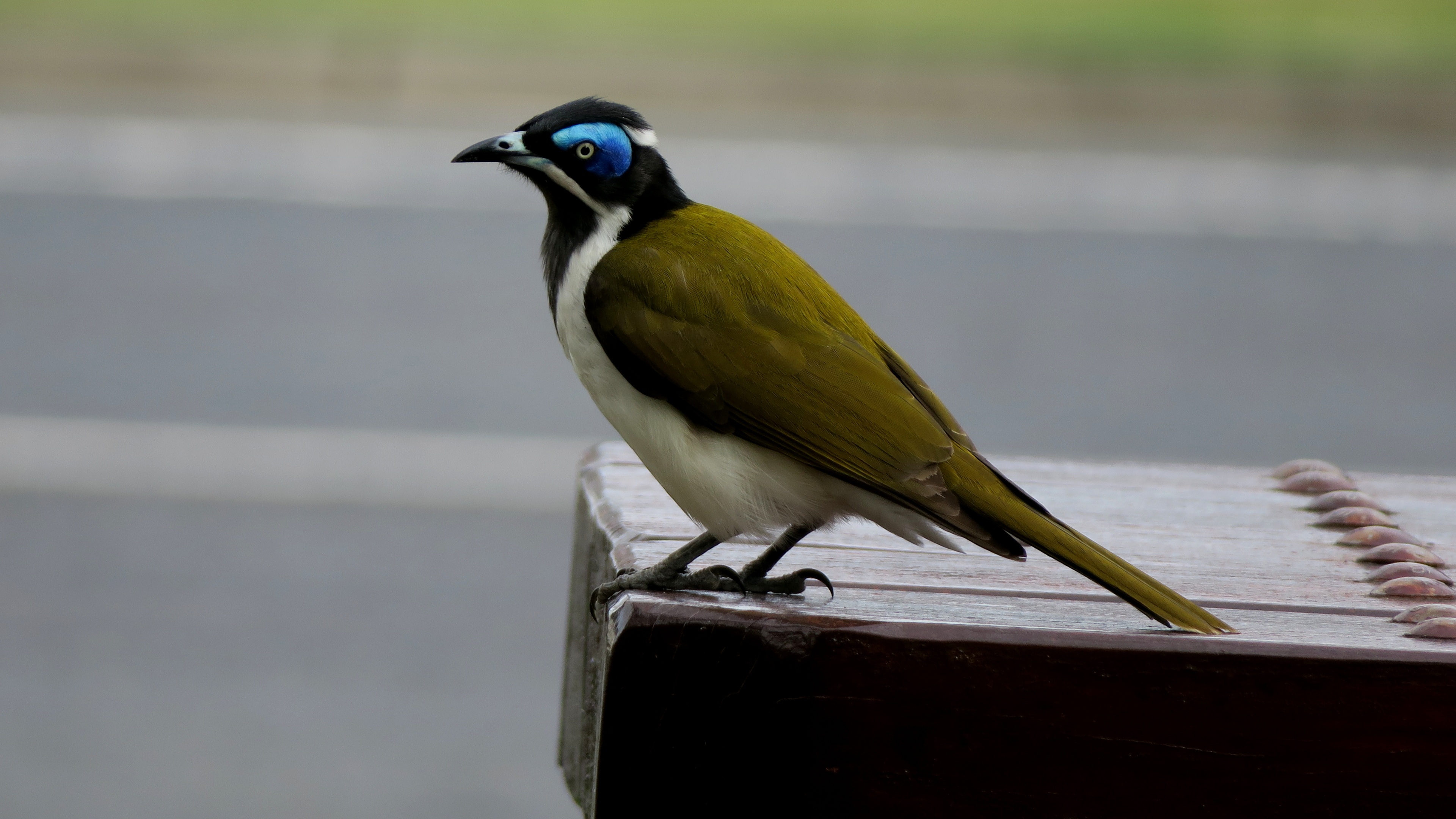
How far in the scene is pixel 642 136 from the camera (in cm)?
292

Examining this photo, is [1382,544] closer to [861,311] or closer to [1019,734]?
[1019,734]

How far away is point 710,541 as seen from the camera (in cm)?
261

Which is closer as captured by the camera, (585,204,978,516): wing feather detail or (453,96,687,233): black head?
(585,204,978,516): wing feather detail

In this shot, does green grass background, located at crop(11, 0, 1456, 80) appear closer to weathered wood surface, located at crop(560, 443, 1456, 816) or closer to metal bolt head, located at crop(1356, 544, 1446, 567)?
metal bolt head, located at crop(1356, 544, 1446, 567)

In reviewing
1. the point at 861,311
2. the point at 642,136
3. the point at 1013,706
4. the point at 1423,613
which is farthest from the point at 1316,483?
the point at 861,311

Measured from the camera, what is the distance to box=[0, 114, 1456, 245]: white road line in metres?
12.1

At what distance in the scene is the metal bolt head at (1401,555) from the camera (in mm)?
2688

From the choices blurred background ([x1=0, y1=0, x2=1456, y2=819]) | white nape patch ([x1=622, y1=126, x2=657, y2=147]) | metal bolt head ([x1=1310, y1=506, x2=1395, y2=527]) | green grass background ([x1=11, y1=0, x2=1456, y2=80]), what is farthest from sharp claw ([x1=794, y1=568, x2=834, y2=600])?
green grass background ([x1=11, y1=0, x2=1456, y2=80])

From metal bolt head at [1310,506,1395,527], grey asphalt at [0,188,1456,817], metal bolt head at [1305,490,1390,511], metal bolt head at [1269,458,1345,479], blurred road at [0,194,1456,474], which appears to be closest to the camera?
metal bolt head at [1310,506,1395,527]

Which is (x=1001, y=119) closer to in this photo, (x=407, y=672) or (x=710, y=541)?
(x=407, y=672)

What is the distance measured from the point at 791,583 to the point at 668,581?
18cm

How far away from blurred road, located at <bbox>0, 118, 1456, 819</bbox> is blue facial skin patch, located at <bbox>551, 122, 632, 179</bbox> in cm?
363

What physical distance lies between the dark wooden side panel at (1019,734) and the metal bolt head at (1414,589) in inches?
23.5

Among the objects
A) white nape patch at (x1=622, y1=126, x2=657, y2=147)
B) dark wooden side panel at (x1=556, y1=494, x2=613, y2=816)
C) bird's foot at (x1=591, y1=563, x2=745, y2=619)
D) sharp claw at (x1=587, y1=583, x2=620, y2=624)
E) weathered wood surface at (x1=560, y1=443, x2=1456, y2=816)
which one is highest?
white nape patch at (x1=622, y1=126, x2=657, y2=147)
